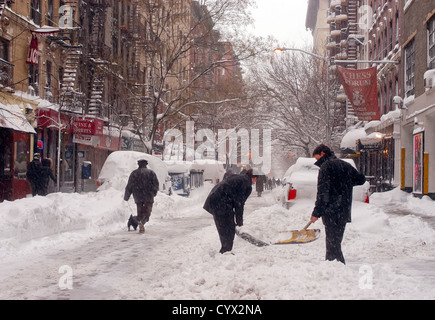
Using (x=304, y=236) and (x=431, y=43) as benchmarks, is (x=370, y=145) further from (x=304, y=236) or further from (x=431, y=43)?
(x=304, y=236)

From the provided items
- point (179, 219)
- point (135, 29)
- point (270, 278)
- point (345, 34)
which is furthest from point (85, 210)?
point (345, 34)

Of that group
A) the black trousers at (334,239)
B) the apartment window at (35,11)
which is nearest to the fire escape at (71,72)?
the apartment window at (35,11)

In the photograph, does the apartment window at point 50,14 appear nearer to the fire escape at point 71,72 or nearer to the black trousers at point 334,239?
the fire escape at point 71,72

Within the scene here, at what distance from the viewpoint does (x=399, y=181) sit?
29312mm

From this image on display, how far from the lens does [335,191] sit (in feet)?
24.0

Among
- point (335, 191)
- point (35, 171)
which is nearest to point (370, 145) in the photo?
point (35, 171)

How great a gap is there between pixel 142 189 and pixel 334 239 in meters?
6.98

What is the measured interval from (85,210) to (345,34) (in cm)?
3842

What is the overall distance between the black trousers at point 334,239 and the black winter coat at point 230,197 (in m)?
1.34

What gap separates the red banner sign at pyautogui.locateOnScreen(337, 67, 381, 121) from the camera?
2444 cm

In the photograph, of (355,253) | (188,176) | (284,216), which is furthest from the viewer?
(188,176)

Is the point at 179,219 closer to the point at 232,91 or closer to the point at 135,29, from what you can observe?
the point at 232,91

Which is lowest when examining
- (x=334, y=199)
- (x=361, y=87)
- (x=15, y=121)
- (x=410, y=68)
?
(x=334, y=199)

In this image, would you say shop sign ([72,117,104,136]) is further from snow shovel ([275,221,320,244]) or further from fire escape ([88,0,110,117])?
snow shovel ([275,221,320,244])
